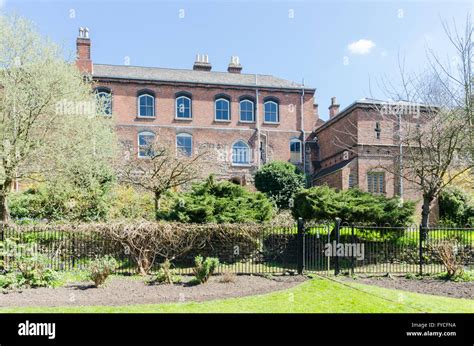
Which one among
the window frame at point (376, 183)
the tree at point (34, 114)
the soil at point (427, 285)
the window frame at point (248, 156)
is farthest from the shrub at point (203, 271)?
the window frame at point (248, 156)

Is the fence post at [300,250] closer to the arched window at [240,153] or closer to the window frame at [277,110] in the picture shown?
the arched window at [240,153]

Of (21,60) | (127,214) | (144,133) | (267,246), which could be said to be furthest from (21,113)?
(144,133)

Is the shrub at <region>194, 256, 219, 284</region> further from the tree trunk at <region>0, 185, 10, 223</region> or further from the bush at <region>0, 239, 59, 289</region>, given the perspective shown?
the tree trunk at <region>0, 185, 10, 223</region>

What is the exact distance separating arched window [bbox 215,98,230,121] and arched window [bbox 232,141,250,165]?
7.78 ft

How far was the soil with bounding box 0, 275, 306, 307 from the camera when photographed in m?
8.79

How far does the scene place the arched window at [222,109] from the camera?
31.9 metres

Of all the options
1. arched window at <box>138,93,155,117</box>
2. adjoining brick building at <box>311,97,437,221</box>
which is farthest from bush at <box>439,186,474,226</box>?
arched window at <box>138,93,155,117</box>

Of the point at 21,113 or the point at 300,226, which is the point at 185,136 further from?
the point at 300,226

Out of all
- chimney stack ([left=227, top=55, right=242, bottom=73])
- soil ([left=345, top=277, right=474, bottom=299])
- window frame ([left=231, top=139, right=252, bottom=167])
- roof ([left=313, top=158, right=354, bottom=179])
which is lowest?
soil ([left=345, top=277, right=474, bottom=299])

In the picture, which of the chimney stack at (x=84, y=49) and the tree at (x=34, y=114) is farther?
the chimney stack at (x=84, y=49)

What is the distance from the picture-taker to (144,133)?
100ft

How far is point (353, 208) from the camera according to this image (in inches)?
553

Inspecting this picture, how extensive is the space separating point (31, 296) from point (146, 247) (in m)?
3.77

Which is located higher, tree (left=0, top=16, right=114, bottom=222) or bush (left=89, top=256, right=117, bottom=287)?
tree (left=0, top=16, right=114, bottom=222)
